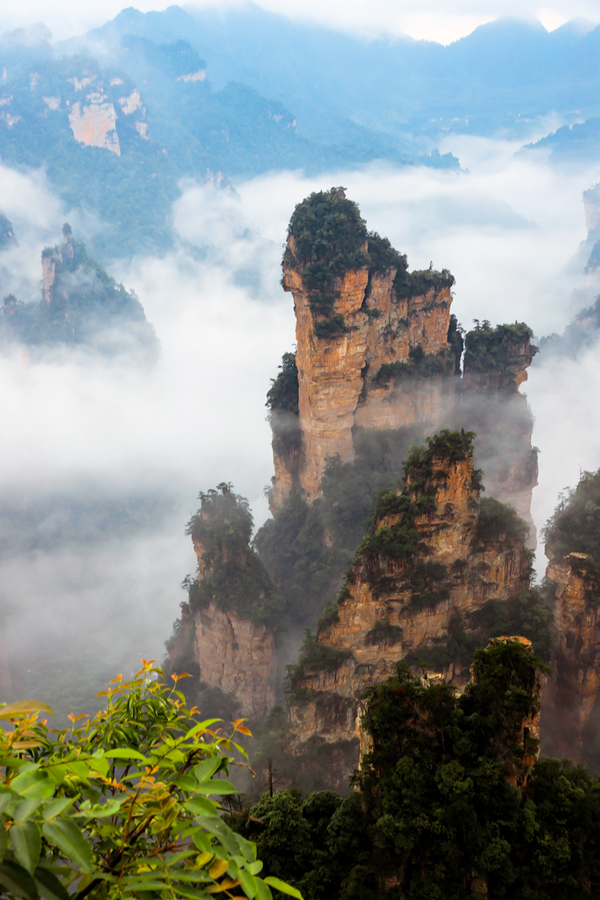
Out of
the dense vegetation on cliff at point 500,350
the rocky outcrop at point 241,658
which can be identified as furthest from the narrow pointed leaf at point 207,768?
the dense vegetation on cliff at point 500,350

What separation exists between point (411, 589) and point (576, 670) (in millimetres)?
7210

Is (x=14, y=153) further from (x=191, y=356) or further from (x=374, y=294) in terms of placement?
(x=374, y=294)

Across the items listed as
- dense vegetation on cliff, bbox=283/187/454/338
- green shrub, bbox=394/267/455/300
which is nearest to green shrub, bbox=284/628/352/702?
dense vegetation on cliff, bbox=283/187/454/338

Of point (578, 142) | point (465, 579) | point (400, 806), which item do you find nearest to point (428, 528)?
point (465, 579)

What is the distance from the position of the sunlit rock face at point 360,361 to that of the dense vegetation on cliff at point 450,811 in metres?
25.6

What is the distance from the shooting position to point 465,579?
97.7 ft

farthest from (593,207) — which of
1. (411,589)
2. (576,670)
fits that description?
(576,670)

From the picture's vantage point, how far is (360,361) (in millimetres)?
42062

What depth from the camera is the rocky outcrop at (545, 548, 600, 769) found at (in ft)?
88.2

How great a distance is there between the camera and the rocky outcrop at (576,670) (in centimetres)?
2688

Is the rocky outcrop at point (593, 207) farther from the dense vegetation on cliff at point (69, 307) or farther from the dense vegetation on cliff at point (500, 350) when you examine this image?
the dense vegetation on cliff at point (500, 350)

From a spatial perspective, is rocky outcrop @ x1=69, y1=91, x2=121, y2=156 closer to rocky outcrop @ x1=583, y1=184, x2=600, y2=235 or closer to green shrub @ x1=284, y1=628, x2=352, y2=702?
rocky outcrop @ x1=583, y1=184, x2=600, y2=235

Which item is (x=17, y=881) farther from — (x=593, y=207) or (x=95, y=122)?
(x=95, y=122)

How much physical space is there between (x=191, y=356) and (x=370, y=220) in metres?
58.0
